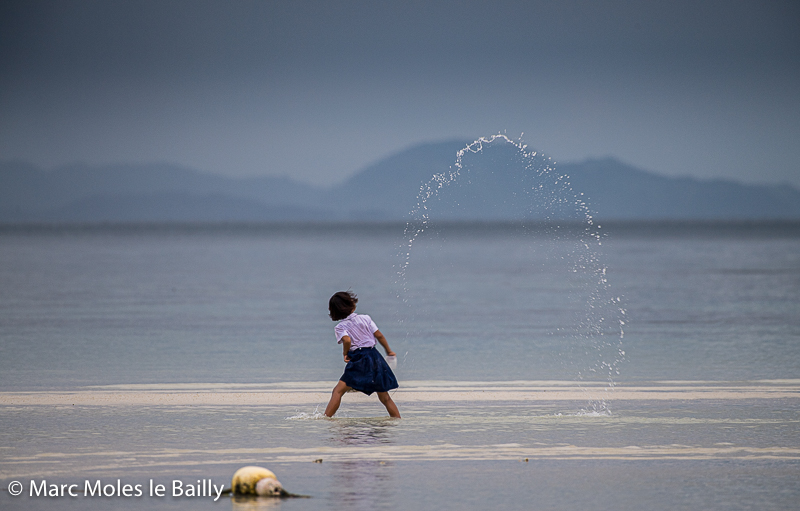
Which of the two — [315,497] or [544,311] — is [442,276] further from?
[315,497]

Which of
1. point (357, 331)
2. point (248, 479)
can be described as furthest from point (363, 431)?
point (248, 479)

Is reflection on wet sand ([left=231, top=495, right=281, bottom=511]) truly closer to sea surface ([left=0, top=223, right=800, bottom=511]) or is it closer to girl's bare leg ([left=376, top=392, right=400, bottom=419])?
sea surface ([left=0, top=223, right=800, bottom=511])

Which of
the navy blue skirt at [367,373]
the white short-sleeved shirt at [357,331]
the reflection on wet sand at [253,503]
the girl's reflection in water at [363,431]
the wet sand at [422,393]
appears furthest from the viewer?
the wet sand at [422,393]

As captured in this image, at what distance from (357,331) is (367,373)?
0.41 m

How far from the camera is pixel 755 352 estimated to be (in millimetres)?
14688

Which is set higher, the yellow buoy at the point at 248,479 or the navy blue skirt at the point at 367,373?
the navy blue skirt at the point at 367,373

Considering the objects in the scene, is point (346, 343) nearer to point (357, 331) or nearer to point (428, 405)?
point (357, 331)

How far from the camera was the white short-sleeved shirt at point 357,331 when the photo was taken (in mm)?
9305

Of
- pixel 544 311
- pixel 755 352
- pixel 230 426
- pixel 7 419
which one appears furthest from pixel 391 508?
pixel 544 311

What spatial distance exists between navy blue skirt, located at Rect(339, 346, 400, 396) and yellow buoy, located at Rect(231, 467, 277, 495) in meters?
2.66

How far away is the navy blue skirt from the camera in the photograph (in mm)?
9188

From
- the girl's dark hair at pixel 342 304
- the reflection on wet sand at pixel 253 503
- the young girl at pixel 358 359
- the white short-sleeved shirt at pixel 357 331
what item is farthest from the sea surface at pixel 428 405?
the girl's dark hair at pixel 342 304

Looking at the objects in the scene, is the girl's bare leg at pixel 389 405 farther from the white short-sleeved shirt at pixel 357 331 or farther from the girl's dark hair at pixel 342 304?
the girl's dark hair at pixel 342 304

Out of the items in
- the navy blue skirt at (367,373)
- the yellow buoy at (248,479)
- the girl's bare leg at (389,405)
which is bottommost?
the yellow buoy at (248,479)
